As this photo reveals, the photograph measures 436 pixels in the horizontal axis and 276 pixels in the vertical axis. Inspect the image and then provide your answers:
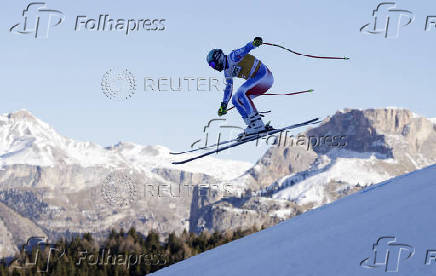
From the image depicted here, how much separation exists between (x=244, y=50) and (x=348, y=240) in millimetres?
8750

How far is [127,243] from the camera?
91875 millimetres

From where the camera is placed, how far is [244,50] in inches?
752

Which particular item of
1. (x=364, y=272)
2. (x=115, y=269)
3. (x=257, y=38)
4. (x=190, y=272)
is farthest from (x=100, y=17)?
(x=115, y=269)

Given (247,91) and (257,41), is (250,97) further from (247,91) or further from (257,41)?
(257,41)

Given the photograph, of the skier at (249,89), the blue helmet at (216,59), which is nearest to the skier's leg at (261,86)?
the skier at (249,89)

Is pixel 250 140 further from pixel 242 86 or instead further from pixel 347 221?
pixel 347 221

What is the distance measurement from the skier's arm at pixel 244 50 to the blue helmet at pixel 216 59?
321 mm

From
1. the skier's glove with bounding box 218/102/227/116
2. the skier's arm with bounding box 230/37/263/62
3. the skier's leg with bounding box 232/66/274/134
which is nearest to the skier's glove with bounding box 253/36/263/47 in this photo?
the skier's arm with bounding box 230/37/263/62

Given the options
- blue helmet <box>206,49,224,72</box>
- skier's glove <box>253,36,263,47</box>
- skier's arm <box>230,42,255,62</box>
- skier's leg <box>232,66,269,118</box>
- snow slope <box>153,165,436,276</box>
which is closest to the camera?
snow slope <box>153,165,436,276</box>

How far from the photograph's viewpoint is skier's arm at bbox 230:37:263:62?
18016mm

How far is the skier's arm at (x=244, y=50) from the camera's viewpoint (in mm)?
18016

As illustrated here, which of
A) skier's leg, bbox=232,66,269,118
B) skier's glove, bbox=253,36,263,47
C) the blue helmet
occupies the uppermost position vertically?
skier's glove, bbox=253,36,263,47

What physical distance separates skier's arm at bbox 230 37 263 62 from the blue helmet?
12.6 inches

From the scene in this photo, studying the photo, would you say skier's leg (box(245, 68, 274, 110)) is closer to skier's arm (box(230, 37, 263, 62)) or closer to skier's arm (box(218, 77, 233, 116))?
skier's arm (box(218, 77, 233, 116))
